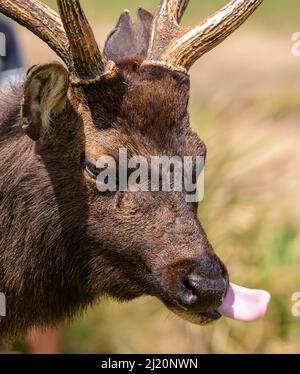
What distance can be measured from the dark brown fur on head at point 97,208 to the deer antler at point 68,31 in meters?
0.09

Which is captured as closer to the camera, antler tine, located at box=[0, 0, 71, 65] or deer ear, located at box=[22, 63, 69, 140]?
deer ear, located at box=[22, 63, 69, 140]

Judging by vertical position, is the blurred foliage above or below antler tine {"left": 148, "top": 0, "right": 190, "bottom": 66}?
above

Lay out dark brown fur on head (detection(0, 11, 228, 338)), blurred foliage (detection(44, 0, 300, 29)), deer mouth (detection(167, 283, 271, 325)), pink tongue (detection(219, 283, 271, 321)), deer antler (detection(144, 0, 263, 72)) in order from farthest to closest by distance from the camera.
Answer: blurred foliage (detection(44, 0, 300, 29)) → deer antler (detection(144, 0, 263, 72)) → pink tongue (detection(219, 283, 271, 321)) → deer mouth (detection(167, 283, 271, 325)) → dark brown fur on head (detection(0, 11, 228, 338))

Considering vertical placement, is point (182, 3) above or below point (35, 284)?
above

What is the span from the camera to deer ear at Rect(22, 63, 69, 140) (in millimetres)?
4875

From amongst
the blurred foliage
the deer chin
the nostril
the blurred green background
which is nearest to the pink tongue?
the deer chin

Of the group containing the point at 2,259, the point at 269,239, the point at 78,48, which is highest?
the point at 78,48

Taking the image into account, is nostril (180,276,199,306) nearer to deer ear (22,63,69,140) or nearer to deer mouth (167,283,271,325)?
deer mouth (167,283,271,325)

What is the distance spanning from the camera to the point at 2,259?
527cm

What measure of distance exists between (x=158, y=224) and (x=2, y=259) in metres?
0.88

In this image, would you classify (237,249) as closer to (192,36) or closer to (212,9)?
(192,36)
